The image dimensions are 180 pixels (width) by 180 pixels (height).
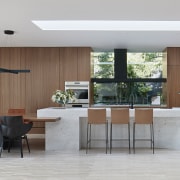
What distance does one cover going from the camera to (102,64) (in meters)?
9.12

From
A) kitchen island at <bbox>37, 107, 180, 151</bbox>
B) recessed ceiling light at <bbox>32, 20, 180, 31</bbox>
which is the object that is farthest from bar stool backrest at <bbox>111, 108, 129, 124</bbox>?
recessed ceiling light at <bbox>32, 20, 180, 31</bbox>

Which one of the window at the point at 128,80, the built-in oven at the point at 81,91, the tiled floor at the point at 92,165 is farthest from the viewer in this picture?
the window at the point at 128,80

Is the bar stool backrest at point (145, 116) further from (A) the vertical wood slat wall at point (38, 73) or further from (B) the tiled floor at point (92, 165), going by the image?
(A) the vertical wood slat wall at point (38, 73)

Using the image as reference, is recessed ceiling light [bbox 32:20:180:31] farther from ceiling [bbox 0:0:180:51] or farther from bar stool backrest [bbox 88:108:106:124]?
bar stool backrest [bbox 88:108:106:124]

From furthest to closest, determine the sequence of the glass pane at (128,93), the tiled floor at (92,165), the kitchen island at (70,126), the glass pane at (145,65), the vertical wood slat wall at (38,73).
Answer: the glass pane at (145,65) < the glass pane at (128,93) < the vertical wood slat wall at (38,73) < the kitchen island at (70,126) < the tiled floor at (92,165)

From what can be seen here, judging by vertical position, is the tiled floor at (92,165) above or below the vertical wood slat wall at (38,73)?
below

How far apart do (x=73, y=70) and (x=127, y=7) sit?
4.04 m

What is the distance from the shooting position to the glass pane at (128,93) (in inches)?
352

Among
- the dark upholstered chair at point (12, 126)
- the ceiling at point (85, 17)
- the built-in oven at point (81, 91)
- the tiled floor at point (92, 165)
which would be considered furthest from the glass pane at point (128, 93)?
the dark upholstered chair at point (12, 126)

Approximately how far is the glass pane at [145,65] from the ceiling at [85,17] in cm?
96

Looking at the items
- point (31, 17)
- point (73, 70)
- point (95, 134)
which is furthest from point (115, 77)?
point (31, 17)

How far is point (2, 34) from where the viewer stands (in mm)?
6844

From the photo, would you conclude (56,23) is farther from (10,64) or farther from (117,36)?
(10,64)

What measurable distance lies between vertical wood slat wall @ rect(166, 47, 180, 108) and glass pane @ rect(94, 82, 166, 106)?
1.49ft
